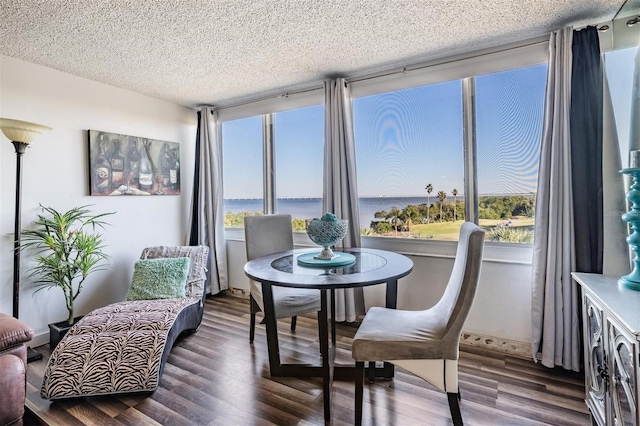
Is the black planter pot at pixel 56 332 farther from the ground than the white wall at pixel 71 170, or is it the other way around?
the white wall at pixel 71 170

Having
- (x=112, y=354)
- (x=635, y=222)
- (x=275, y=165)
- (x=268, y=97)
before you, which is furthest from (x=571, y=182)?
(x=112, y=354)

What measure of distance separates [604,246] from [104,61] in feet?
13.1

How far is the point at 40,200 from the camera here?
2725 millimetres

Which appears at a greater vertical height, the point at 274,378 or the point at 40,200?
the point at 40,200

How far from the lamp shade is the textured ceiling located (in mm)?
609

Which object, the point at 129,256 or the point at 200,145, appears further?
the point at 200,145

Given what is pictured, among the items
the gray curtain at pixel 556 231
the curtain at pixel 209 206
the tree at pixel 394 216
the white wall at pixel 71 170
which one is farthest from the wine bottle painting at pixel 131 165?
the gray curtain at pixel 556 231

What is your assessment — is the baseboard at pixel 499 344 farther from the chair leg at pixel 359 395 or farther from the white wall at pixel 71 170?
the white wall at pixel 71 170

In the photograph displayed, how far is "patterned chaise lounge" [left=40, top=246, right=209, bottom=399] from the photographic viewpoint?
188 centimetres

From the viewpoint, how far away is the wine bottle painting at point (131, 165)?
3088mm

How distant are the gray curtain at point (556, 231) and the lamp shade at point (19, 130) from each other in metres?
3.74

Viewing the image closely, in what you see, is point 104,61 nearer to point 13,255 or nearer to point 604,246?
point 13,255

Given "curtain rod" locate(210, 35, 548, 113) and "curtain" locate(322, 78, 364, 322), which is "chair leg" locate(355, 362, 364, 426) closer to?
"curtain" locate(322, 78, 364, 322)

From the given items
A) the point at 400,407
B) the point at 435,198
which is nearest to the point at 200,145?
the point at 435,198
